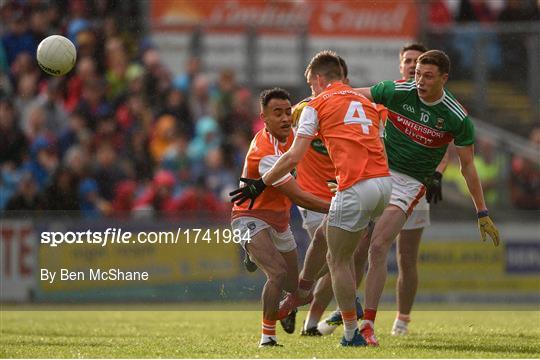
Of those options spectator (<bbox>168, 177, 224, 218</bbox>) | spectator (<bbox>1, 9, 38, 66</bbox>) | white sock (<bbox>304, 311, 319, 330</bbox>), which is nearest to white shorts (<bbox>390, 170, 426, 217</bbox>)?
white sock (<bbox>304, 311, 319, 330</bbox>)

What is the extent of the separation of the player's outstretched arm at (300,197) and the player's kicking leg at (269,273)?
0.40 meters

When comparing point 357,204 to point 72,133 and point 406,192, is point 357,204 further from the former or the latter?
point 72,133

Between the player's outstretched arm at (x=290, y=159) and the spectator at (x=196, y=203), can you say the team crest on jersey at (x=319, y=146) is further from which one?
the spectator at (x=196, y=203)

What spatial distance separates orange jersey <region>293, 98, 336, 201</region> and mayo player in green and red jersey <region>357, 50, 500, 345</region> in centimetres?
64

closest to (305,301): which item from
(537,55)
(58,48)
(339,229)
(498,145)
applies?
(339,229)

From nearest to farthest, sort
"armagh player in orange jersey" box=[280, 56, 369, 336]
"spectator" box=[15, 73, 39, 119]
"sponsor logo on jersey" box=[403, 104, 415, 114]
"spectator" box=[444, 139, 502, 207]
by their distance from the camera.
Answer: "sponsor logo on jersey" box=[403, 104, 415, 114] < "armagh player in orange jersey" box=[280, 56, 369, 336] < "spectator" box=[444, 139, 502, 207] < "spectator" box=[15, 73, 39, 119]

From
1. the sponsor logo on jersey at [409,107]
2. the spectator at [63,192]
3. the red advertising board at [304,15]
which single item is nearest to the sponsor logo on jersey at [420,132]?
the sponsor logo on jersey at [409,107]

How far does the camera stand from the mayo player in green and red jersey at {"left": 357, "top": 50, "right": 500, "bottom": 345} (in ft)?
35.2

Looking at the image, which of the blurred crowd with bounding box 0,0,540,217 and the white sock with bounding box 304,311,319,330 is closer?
the white sock with bounding box 304,311,319,330

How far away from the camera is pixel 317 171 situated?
38.4 feet

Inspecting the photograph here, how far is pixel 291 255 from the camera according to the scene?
35.6ft

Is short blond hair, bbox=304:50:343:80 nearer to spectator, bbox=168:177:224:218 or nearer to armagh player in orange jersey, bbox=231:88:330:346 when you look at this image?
armagh player in orange jersey, bbox=231:88:330:346

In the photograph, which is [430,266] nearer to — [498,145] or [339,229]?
[498,145]

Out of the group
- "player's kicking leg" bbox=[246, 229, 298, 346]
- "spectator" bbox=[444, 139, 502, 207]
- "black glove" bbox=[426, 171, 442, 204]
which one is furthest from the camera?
"spectator" bbox=[444, 139, 502, 207]
